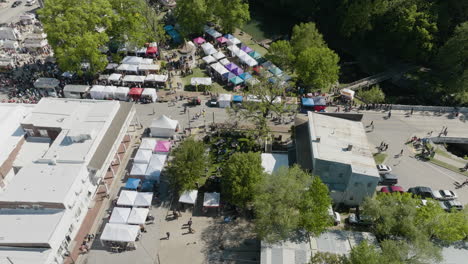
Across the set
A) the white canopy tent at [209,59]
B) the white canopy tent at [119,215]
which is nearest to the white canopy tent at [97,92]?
the white canopy tent at [209,59]

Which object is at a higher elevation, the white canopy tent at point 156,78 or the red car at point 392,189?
the white canopy tent at point 156,78

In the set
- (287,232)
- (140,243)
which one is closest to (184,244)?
(140,243)

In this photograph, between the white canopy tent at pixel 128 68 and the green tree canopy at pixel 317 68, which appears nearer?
the green tree canopy at pixel 317 68

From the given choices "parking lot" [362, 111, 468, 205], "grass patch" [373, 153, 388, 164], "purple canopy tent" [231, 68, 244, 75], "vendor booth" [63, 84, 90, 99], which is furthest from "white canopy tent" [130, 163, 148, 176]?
"parking lot" [362, 111, 468, 205]

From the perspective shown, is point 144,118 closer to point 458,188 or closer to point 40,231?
point 40,231

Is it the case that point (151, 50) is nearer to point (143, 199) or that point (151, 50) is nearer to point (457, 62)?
point (143, 199)

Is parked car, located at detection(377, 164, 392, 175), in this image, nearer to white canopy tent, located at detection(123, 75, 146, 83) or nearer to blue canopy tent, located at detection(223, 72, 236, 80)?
blue canopy tent, located at detection(223, 72, 236, 80)

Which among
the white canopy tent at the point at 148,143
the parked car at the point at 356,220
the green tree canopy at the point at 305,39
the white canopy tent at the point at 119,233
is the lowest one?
the white canopy tent at the point at 119,233

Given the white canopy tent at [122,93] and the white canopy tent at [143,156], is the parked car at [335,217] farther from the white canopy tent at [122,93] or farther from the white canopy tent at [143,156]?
the white canopy tent at [122,93]
